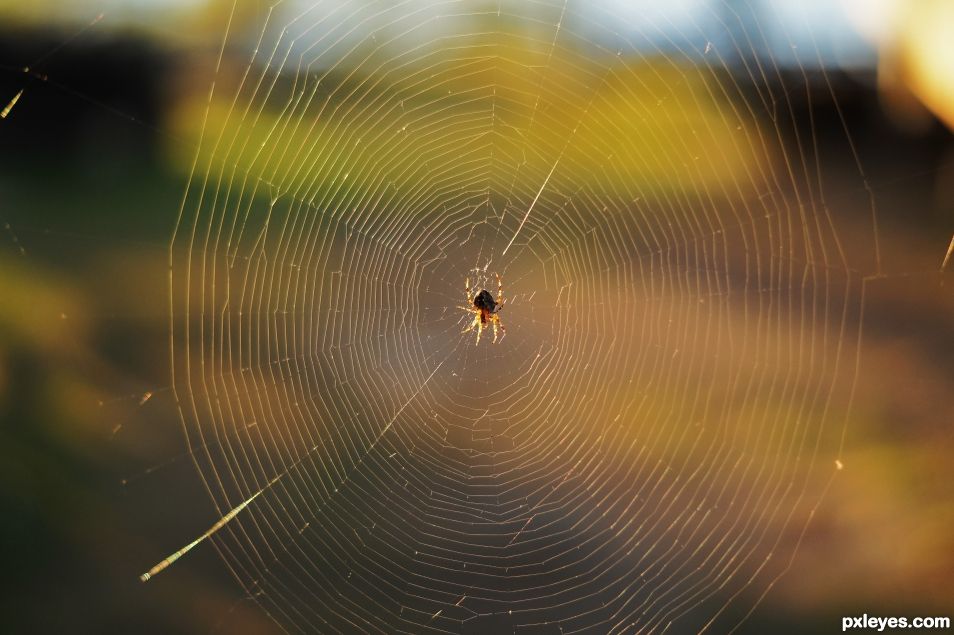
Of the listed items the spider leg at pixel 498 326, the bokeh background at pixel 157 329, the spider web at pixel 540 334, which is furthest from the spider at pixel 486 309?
the bokeh background at pixel 157 329

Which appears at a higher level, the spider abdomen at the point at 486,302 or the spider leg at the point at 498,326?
the spider abdomen at the point at 486,302

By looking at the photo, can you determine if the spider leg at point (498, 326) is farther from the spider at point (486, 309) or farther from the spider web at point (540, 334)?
the spider web at point (540, 334)

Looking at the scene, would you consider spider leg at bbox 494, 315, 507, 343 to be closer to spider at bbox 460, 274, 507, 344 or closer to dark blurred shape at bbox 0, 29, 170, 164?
spider at bbox 460, 274, 507, 344

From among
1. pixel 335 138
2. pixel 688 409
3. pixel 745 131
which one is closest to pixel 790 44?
pixel 745 131

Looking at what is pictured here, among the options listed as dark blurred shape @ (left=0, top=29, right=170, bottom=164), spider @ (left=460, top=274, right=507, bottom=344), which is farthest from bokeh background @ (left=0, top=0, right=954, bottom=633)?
spider @ (left=460, top=274, right=507, bottom=344)

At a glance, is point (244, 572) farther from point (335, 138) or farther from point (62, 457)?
point (335, 138)

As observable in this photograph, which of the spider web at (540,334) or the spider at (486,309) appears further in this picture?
the spider at (486,309)

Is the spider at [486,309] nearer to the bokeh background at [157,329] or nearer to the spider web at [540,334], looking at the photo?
the spider web at [540,334]
